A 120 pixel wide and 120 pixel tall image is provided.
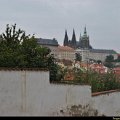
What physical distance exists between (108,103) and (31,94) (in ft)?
15.3

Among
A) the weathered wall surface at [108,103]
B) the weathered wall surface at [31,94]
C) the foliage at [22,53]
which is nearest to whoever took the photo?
the weathered wall surface at [31,94]

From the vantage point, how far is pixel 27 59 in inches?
1093

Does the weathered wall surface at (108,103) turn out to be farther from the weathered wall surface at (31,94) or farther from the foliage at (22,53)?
the foliage at (22,53)

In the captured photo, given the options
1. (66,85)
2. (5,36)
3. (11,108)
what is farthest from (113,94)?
(5,36)

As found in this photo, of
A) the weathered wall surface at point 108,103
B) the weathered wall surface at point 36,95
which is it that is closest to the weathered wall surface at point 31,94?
the weathered wall surface at point 36,95

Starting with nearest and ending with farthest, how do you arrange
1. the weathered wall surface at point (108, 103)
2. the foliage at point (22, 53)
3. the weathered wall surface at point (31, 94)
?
the weathered wall surface at point (31, 94) → the weathered wall surface at point (108, 103) → the foliage at point (22, 53)

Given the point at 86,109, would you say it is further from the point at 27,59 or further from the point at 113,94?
the point at 27,59

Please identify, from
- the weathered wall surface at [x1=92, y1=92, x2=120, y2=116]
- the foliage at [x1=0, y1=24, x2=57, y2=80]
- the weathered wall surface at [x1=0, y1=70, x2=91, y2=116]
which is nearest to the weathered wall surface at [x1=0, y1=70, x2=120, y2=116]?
the weathered wall surface at [x1=0, y1=70, x2=91, y2=116]

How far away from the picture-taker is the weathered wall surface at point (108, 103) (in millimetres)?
17672

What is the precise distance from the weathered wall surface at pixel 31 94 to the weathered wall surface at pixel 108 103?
1745mm

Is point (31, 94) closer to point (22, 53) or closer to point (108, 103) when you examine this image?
point (108, 103)

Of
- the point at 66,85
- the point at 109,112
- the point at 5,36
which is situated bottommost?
the point at 109,112

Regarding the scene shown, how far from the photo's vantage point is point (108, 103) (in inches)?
717

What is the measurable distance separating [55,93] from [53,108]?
1.67 feet
